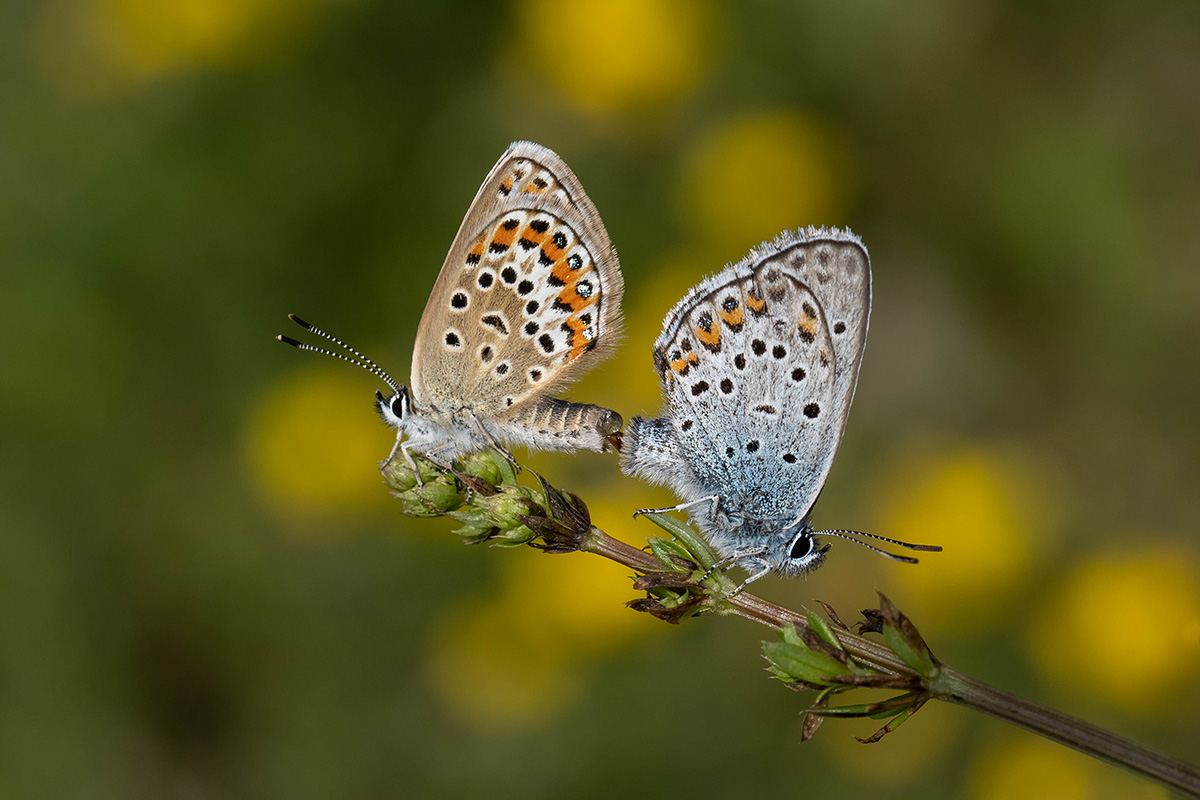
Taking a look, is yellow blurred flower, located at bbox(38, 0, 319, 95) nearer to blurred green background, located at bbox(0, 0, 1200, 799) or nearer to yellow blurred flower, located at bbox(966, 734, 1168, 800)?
blurred green background, located at bbox(0, 0, 1200, 799)

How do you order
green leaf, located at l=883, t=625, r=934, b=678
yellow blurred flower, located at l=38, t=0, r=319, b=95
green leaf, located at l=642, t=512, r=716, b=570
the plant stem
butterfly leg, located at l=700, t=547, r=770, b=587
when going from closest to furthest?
the plant stem
green leaf, located at l=883, t=625, r=934, b=678
green leaf, located at l=642, t=512, r=716, b=570
butterfly leg, located at l=700, t=547, r=770, b=587
yellow blurred flower, located at l=38, t=0, r=319, b=95

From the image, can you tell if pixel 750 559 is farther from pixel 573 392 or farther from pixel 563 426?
pixel 573 392

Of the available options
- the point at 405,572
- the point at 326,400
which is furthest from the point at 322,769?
the point at 326,400

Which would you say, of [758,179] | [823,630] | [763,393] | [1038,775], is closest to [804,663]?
[823,630]

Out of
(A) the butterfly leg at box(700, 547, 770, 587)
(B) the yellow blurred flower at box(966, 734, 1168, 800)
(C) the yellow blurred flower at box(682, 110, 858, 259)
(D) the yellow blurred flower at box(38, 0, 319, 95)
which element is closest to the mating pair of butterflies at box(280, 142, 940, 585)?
(A) the butterfly leg at box(700, 547, 770, 587)

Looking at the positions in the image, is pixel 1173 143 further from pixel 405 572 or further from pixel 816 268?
pixel 405 572

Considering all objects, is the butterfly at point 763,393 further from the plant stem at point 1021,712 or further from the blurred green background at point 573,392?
the blurred green background at point 573,392
